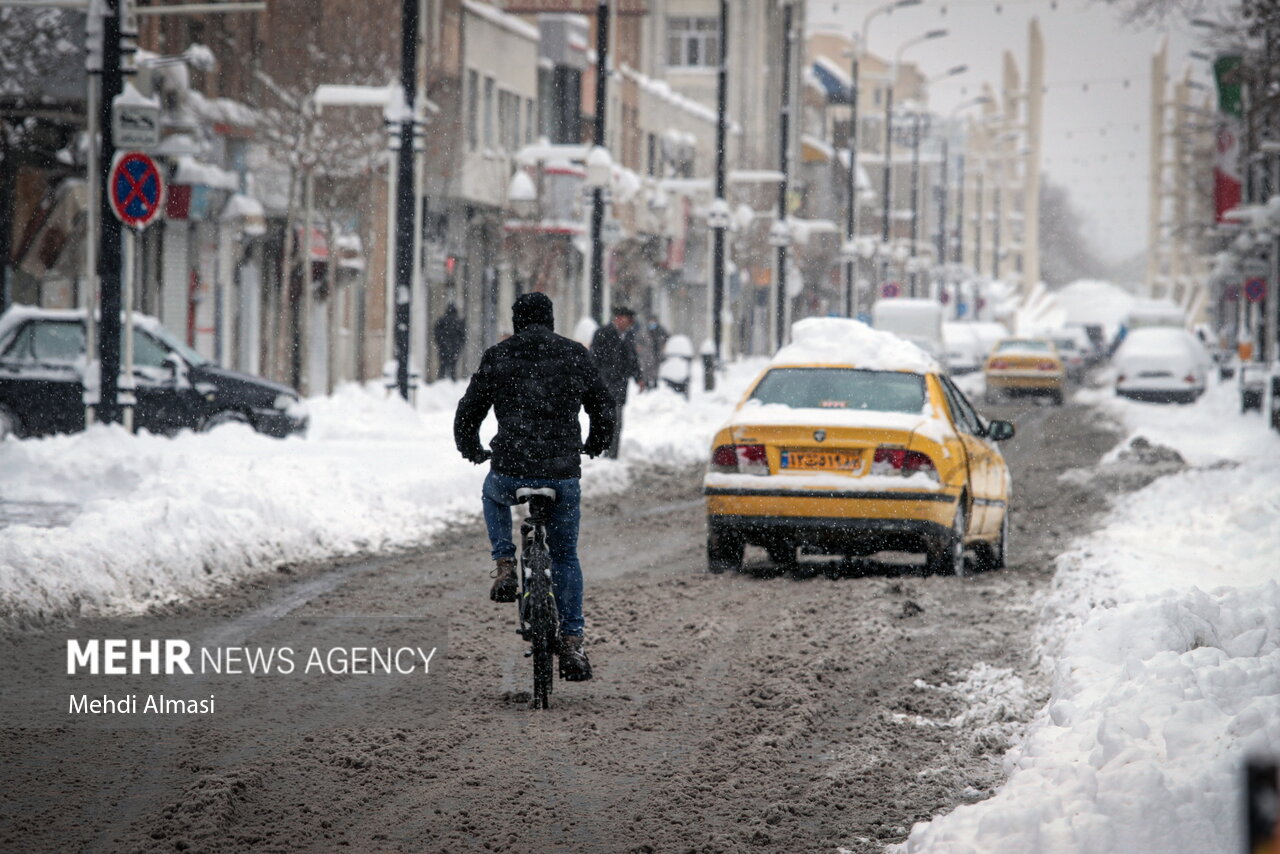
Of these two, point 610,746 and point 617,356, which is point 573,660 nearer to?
point 610,746

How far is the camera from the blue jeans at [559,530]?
7992mm

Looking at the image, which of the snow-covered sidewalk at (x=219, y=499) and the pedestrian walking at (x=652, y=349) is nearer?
the snow-covered sidewalk at (x=219, y=499)

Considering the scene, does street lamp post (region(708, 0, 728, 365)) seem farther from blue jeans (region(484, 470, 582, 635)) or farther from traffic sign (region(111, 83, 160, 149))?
blue jeans (region(484, 470, 582, 635))

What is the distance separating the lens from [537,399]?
799 centimetres

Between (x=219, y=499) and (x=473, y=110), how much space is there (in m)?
29.6

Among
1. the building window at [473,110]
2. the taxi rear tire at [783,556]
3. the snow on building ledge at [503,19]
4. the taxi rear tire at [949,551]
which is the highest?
the snow on building ledge at [503,19]

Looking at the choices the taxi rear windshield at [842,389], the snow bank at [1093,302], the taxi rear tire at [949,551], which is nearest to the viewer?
the taxi rear tire at [949,551]

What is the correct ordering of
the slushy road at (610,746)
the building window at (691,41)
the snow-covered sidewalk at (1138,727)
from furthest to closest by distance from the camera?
1. the building window at (691,41)
2. the slushy road at (610,746)
3. the snow-covered sidewalk at (1138,727)

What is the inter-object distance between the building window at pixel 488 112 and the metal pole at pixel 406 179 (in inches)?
747

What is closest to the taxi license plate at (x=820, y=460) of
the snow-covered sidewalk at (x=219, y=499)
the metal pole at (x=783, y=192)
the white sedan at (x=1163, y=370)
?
the snow-covered sidewalk at (x=219, y=499)

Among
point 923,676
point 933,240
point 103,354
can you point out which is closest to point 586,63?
point 103,354

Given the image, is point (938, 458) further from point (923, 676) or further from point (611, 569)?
point (923, 676)

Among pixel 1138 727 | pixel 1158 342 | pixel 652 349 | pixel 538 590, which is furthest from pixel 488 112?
pixel 1138 727

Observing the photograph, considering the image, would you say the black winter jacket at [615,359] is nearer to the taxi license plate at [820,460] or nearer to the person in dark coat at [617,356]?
the person in dark coat at [617,356]
